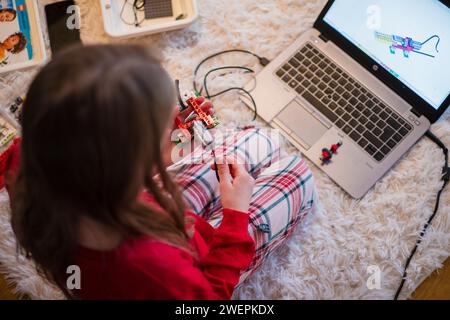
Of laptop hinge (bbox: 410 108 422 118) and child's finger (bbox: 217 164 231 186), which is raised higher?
laptop hinge (bbox: 410 108 422 118)

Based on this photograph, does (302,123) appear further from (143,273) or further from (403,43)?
(143,273)

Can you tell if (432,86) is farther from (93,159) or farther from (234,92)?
(93,159)

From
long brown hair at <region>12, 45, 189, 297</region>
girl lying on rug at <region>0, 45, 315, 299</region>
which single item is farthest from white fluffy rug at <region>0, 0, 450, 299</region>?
long brown hair at <region>12, 45, 189, 297</region>

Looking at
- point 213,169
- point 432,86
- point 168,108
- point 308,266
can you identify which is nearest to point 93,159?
point 168,108

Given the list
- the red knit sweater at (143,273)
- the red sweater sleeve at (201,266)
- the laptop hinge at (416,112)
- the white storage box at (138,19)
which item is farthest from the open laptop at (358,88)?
the red knit sweater at (143,273)

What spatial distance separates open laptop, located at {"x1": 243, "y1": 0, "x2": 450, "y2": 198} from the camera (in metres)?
0.92

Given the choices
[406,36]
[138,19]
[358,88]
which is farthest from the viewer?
[138,19]

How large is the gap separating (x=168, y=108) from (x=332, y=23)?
692 millimetres

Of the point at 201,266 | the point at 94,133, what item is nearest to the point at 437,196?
the point at 201,266

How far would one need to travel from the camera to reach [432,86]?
92 cm

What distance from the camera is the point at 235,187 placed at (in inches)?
30.7

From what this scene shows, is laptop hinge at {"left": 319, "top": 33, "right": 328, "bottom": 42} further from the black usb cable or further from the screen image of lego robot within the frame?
the black usb cable

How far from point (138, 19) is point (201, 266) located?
0.74 meters

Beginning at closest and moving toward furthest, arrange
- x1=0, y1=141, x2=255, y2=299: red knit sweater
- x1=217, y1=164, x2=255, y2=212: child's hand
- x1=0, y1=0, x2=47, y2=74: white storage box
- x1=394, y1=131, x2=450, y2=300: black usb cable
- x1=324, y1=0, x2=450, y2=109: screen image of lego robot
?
1. x1=0, y1=141, x2=255, y2=299: red knit sweater
2. x1=217, y1=164, x2=255, y2=212: child's hand
3. x1=324, y1=0, x2=450, y2=109: screen image of lego robot
4. x1=394, y1=131, x2=450, y2=300: black usb cable
5. x1=0, y1=0, x2=47, y2=74: white storage box
